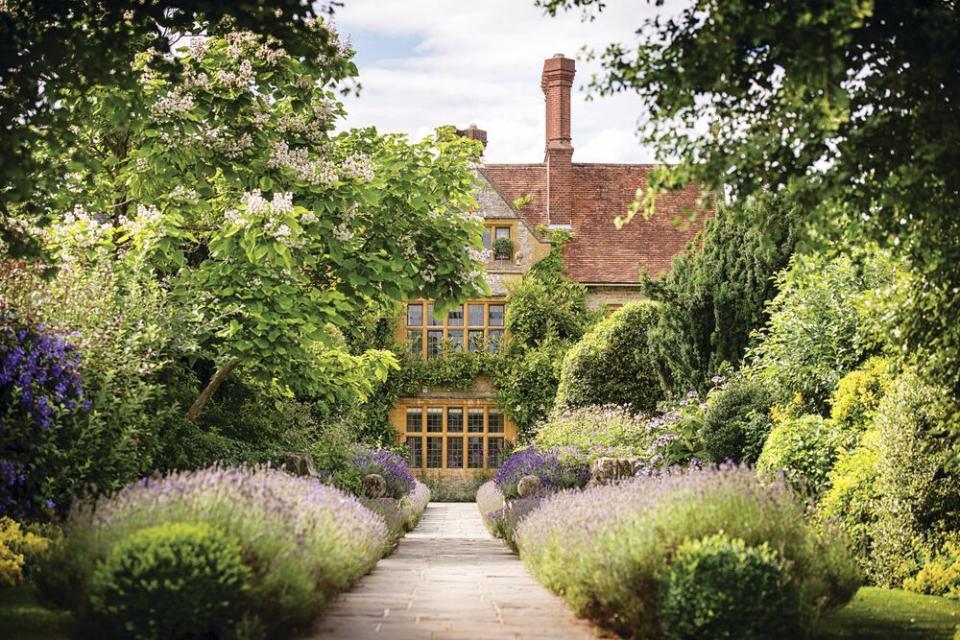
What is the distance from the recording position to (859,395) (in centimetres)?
1130

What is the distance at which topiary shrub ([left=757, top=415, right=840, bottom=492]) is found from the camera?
11250 millimetres

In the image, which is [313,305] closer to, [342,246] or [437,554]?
[342,246]

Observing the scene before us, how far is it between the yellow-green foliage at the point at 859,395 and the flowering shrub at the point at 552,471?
13.7 feet

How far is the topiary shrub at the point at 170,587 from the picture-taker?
5633mm

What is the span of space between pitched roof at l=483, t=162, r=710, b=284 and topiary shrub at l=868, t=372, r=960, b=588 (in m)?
Answer: 19.4

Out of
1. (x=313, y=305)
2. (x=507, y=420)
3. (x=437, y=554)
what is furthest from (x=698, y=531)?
(x=507, y=420)

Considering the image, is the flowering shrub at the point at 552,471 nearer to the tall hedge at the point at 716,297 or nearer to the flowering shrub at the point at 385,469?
the flowering shrub at the point at 385,469

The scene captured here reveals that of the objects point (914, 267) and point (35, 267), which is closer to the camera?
point (914, 267)

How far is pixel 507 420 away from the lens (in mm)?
28203

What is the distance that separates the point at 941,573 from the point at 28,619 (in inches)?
263

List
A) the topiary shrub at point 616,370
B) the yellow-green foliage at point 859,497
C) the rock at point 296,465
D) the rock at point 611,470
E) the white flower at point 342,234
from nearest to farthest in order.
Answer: the yellow-green foliage at point 859,497 < the white flower at point 342,234 < the rock at point 296,465 < the rock at point 611,470 < the topiary shrub at point 616,370

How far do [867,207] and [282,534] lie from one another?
3.69 m

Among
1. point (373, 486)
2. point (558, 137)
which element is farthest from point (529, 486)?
point (558, 137)

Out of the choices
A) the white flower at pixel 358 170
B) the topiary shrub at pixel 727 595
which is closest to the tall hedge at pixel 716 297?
the white flower at pixel 358 170
